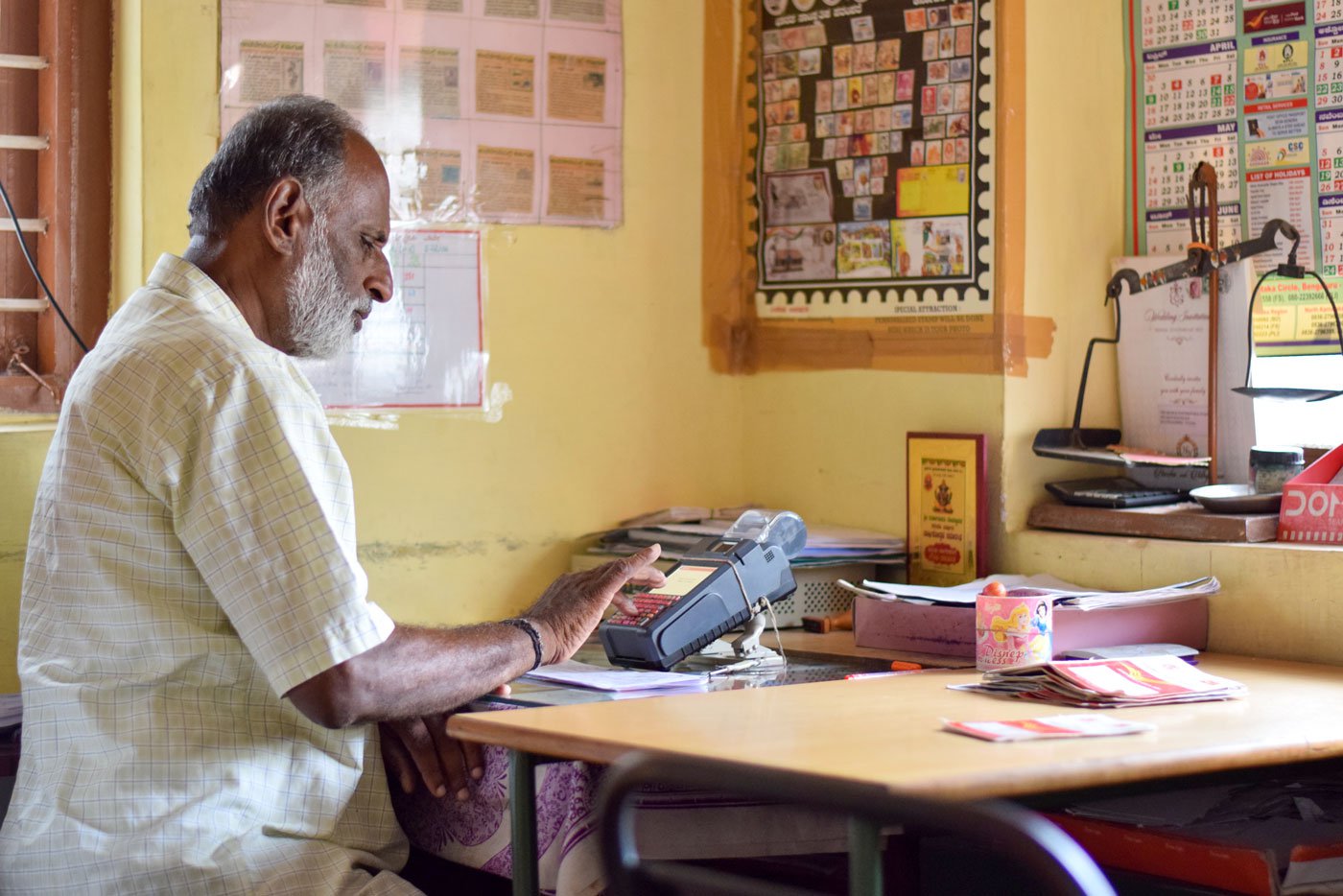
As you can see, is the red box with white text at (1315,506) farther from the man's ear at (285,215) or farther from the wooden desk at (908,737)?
the man's ear at (285,215)

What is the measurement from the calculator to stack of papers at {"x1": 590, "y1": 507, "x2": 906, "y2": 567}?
266mm

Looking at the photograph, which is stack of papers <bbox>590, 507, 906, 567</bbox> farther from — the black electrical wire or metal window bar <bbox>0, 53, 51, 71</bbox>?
metal window bar <bbox>0, 53, 51, 71</bbox>

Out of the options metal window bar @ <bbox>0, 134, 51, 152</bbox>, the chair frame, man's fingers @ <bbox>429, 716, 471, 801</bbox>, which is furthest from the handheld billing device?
metal window bar @ <bbox>0, 134, 51, 152</bbox>

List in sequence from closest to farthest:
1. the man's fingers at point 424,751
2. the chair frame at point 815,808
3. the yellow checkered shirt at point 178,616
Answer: the chair frame at point 815,808
the yellow checkered shirt at point 178,616
the man's fingers at point 424,751

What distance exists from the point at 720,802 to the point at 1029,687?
36 centimetres

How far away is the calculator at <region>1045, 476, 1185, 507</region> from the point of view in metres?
2.22

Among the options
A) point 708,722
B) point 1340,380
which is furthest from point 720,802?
point 1340,380

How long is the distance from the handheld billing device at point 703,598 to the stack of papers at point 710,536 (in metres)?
0.24

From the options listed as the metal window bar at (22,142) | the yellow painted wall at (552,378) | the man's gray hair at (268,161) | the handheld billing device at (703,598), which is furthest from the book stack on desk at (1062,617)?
the metal window bar at (22,142)

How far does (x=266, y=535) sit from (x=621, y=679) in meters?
0.48

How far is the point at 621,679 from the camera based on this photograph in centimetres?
182

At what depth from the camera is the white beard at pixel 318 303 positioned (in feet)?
5.85

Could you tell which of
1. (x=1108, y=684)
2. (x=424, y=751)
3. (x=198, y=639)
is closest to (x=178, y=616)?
(x=198, y=639)

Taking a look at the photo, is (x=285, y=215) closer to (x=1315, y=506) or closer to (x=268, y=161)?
(x=268, y=161)
